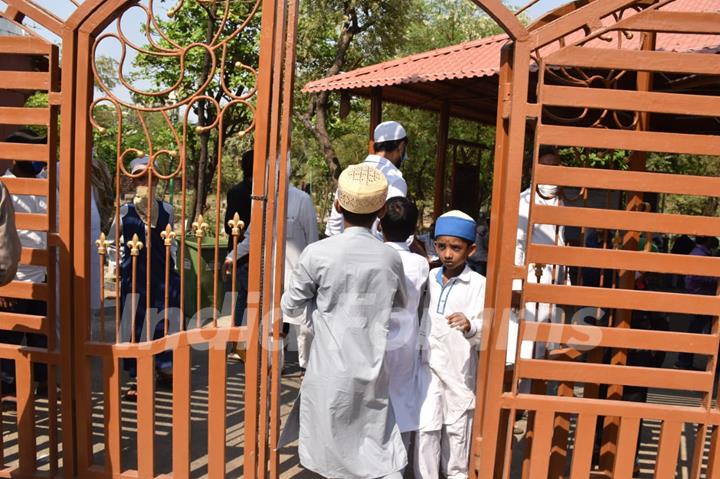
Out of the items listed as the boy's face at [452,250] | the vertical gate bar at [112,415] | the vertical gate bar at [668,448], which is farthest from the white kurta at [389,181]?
the vertical gate bar at [668,448]

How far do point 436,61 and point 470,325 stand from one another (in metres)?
4.57

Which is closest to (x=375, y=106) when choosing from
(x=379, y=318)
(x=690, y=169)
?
(x=379, y=318)

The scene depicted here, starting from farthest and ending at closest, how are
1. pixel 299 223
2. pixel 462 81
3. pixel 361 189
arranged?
1. pixel 462 81
2. pixel 299 223
3. pixel 361 189

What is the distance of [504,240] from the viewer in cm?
268

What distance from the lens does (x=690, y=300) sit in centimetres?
262

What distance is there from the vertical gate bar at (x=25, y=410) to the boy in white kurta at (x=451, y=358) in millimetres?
1934

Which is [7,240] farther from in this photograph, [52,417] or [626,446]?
[626,446]

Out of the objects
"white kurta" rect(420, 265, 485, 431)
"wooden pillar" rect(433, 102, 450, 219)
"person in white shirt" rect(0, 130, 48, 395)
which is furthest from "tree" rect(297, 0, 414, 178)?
"white kurta" rect(420, 265, 485, 431)

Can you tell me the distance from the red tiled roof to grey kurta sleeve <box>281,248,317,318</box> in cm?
278

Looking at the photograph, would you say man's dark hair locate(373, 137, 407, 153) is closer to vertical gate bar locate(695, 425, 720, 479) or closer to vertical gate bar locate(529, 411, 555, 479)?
vertical gate bar locate(529, 411, 555, 479)

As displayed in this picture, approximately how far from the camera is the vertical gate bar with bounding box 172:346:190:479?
288cm

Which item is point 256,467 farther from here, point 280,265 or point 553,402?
point 553,402

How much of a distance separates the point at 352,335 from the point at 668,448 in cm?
156

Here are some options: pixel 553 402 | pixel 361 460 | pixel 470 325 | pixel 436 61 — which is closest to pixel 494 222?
pixel 470 325
